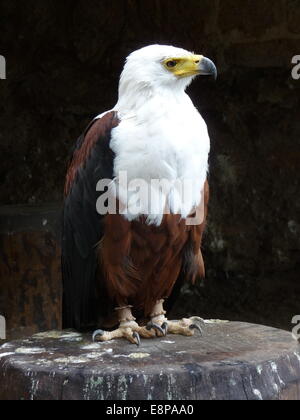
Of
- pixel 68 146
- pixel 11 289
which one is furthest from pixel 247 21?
pixel 11 289

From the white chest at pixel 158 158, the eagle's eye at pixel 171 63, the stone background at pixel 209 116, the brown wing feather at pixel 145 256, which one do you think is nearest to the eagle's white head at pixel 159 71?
the eagle's eye at pixel 171 63

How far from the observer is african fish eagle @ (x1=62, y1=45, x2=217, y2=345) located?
3.38m

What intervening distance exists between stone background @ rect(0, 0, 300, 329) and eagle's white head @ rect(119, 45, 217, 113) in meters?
2.28

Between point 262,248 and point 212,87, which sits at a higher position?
point 212,87

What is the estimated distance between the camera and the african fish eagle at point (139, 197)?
3381mm

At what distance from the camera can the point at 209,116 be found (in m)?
6.04

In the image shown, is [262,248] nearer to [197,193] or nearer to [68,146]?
[68,146]

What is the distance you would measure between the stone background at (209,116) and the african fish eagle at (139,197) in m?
2.28

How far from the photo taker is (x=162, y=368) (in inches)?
115

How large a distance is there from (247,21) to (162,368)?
3.27 m

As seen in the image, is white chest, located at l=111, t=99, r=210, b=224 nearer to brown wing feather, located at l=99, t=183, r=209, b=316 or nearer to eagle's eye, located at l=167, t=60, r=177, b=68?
brown wing feather, located at l=99, t=183, r=209, b=316

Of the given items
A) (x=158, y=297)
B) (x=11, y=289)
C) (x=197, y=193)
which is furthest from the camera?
(x=11, y=289)

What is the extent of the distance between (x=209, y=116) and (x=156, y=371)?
3391 millimetres

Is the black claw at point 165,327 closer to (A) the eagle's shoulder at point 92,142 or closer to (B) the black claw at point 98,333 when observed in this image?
(B) the black claw at point 98,333
